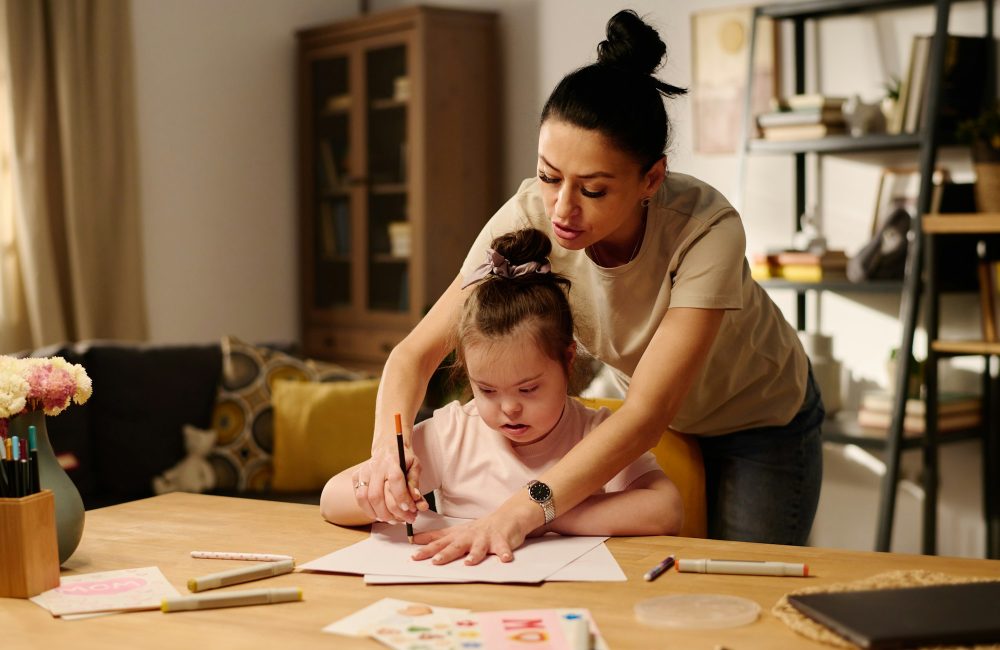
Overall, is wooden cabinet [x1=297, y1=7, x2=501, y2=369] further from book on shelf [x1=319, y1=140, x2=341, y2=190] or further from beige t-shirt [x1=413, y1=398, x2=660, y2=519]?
beige t-shirt [x1=413, y1=398, x2=660, y2=519]

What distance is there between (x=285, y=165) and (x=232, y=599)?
4.25 metres

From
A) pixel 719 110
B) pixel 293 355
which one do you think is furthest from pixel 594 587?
pixel 719 110

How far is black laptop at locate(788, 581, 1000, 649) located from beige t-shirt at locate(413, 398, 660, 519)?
46cm

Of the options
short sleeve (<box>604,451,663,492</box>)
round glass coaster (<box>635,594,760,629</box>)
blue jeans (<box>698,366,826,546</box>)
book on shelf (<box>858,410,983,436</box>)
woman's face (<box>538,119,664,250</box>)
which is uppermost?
woman's face (<box>538,119,664,250</box>)

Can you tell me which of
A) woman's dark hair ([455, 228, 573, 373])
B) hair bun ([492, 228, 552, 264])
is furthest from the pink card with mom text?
hair bun ([492, 228, 552, 264])

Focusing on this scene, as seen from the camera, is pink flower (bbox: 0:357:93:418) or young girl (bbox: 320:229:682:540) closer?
pink flower (bbox: 0:357:93:418)

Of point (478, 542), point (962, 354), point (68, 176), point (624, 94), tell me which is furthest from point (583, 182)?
point (68, 176)

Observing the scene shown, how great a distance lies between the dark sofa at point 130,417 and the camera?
329 cm

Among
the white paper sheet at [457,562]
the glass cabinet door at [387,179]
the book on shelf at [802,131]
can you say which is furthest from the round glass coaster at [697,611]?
the glass cabinet door at [387,179]

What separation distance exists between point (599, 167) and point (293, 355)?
243 centimetres

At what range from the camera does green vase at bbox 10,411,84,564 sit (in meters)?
1.27

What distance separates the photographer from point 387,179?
470 centimetres

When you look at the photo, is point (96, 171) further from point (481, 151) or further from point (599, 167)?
point (599, 167)

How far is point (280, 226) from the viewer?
204 inches
